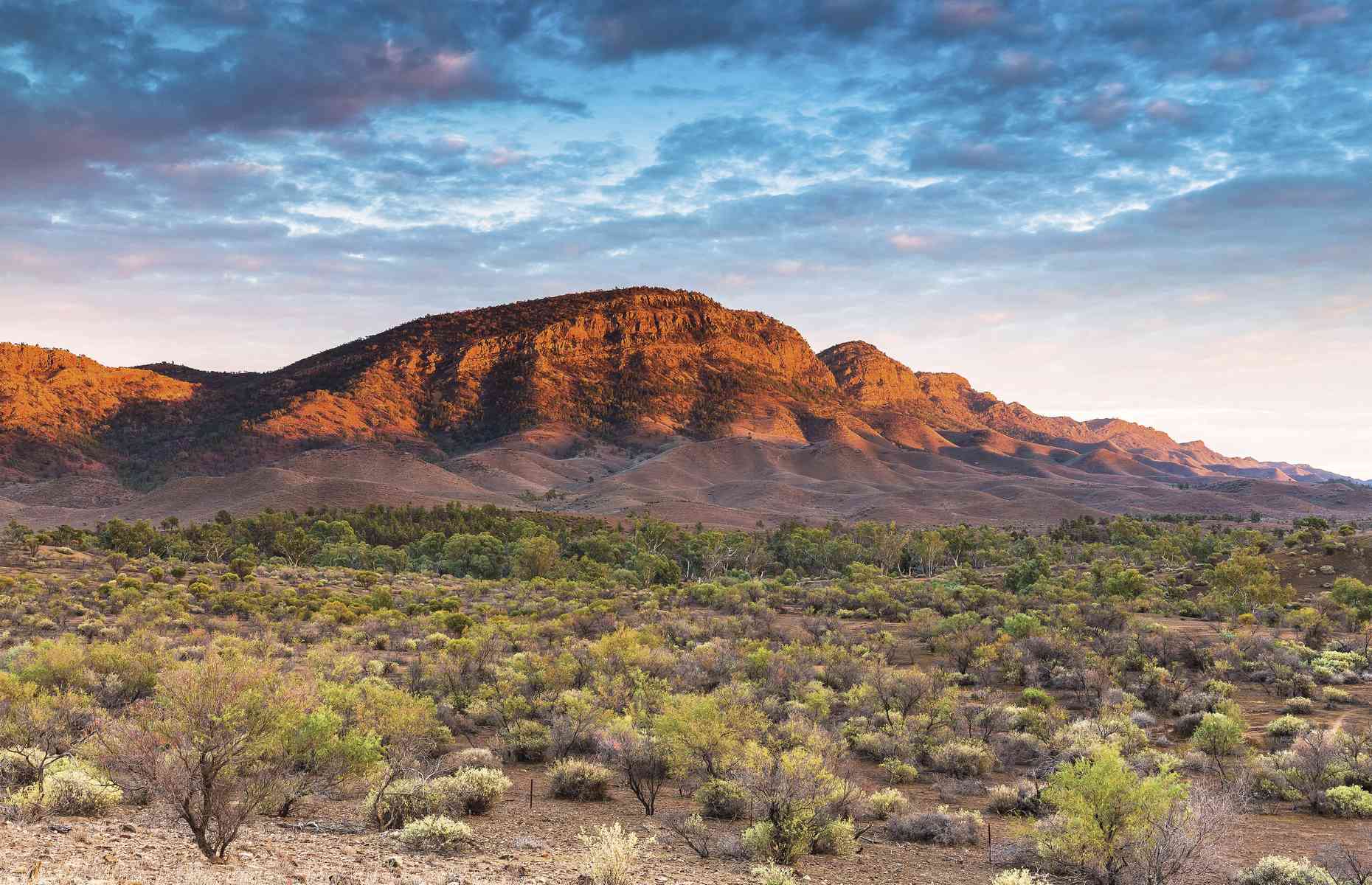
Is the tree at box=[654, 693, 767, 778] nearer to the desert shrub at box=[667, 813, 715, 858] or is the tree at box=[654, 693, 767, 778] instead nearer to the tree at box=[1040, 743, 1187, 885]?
the desert shrub at box=[667, 813, 715, 858]

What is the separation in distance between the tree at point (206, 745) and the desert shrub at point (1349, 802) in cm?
1813

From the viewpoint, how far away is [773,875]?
36.7 feet

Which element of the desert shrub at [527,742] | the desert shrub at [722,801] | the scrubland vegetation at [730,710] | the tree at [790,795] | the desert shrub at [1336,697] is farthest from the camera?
the desert shrub at [1336,697]

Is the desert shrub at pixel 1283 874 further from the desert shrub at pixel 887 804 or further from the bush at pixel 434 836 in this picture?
the bush at pixel 434 836

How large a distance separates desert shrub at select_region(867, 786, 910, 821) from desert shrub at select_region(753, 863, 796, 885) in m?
3.80

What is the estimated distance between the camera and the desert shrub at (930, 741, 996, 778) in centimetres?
1816

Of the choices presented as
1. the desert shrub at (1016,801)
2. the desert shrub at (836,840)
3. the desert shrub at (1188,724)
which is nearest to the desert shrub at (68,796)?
the desert shrub at (836,840)

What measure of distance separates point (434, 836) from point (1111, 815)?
968cm

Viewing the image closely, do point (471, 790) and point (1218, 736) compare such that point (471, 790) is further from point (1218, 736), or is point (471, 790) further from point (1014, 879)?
point (1218, 736)


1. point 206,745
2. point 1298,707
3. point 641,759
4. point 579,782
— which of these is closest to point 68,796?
point 206,745

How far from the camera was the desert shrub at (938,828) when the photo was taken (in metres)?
13.9

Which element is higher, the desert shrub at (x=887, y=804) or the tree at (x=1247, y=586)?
the tree at (x=1247, y=586)

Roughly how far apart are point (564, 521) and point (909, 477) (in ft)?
347

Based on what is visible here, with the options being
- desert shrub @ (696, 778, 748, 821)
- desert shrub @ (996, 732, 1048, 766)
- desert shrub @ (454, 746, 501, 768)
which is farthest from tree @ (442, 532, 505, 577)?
desert shrub @ (696, 778, 748, 821)
